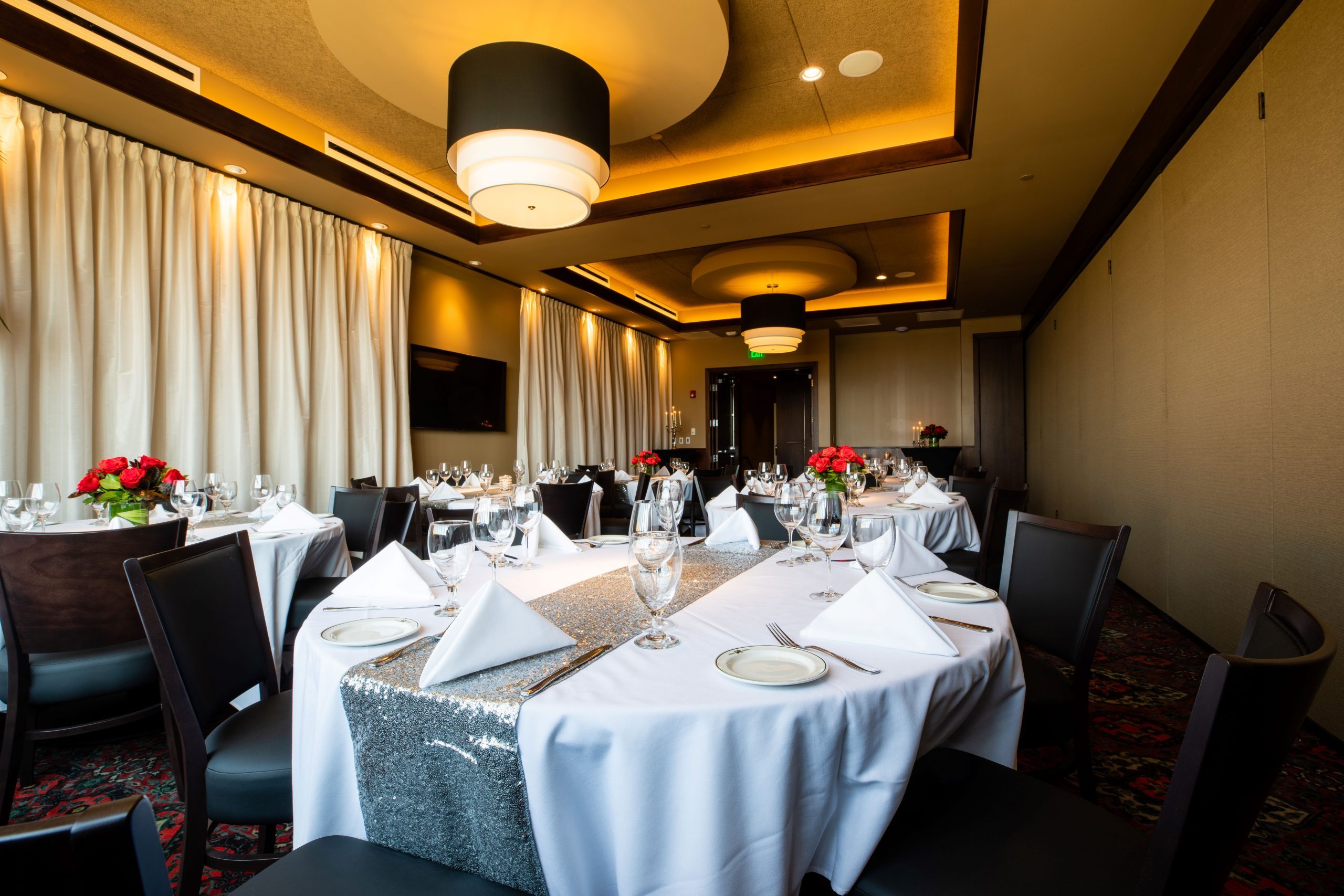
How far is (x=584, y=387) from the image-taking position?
906 cm

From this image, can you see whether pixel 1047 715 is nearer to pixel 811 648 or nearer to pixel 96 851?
pixel 811 648

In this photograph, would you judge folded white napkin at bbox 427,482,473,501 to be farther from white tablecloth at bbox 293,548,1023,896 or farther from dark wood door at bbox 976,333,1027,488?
dark wood door at bbox 976,333,1027,488

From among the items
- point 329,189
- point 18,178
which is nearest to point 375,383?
point 329,189

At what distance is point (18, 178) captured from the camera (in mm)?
3500

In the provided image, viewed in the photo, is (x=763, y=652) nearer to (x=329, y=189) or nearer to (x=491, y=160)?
(x=491, y=160)

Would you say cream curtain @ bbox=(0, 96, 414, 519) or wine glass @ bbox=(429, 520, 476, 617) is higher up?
cream curtain @ bbox=(0, 96, 414, 519)

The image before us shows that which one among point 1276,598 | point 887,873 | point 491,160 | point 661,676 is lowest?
point 887,873

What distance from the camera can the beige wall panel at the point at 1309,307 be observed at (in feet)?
7.54

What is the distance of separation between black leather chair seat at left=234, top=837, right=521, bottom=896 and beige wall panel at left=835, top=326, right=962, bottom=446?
10.7 m

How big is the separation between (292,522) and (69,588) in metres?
0.86

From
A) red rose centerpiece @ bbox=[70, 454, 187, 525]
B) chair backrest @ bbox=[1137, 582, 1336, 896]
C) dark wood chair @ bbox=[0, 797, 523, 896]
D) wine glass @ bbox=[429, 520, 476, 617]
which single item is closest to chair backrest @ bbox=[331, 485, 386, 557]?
red rose centerpiece @ bbox=[70, 454, 187, 525]

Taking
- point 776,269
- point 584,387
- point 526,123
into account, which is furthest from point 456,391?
point 526,123

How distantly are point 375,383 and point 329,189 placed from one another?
161 cm

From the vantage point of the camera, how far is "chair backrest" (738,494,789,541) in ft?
9.04
